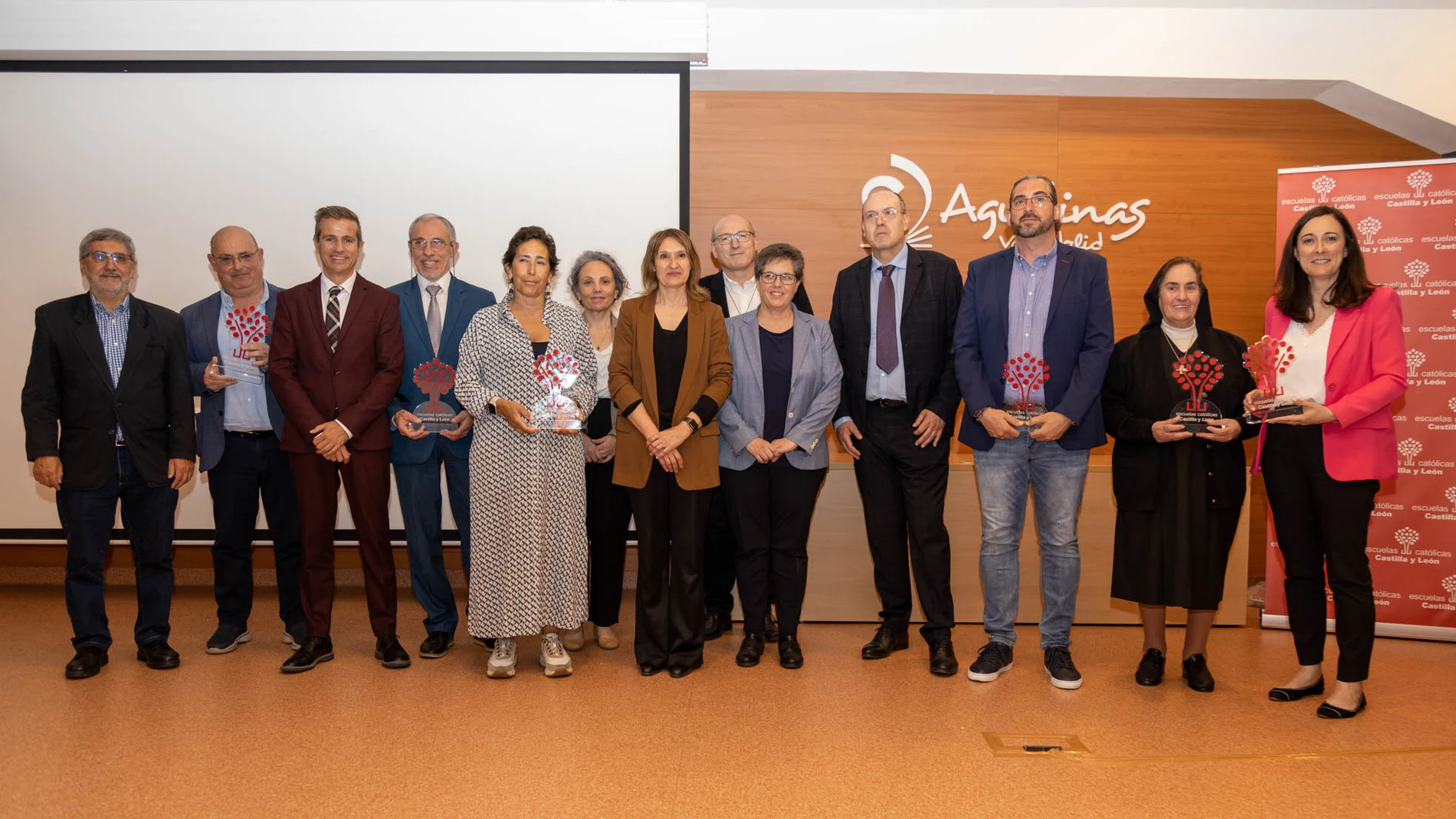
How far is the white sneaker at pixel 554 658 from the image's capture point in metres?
3.65

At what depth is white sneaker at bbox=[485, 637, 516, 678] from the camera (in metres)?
3.62

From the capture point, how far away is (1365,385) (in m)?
3.20

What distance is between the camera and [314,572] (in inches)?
148

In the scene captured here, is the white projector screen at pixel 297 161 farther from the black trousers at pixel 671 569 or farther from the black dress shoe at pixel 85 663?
the black trousers at pixel 671 569

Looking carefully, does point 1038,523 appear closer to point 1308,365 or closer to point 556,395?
point 1308,365

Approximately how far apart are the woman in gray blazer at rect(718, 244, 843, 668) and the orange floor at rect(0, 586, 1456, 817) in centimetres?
47

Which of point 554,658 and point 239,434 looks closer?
point 554,658

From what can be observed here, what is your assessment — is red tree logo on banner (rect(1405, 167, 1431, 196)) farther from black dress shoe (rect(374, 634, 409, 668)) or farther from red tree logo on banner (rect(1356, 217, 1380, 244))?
black dress shoe (rect(374, 634, 409, 668))

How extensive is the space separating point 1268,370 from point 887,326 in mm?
1418

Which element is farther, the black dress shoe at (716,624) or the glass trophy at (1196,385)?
the black dress shoe at (716,624)

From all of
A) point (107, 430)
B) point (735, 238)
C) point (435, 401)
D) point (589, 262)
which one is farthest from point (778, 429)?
point (107, 430)

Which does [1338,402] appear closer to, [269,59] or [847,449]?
[847,449]

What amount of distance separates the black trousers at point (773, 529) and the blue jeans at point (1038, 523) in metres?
0.71

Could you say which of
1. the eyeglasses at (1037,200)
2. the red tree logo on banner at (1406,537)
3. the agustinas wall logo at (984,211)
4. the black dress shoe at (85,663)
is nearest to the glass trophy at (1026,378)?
Answer: the eyeglasses at (1037,200)
